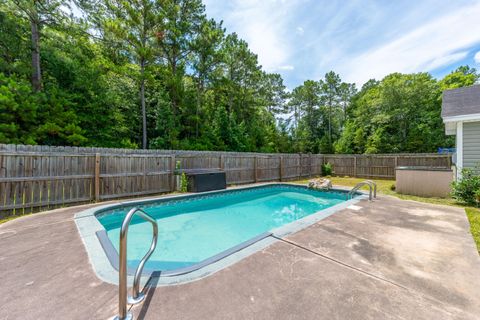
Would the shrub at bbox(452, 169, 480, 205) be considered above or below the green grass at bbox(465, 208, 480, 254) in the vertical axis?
above

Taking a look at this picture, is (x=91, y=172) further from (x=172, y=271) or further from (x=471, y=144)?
(x=471, y=144)

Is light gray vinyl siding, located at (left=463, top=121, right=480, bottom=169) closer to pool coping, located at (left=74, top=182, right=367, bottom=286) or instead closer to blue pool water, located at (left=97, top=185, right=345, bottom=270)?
blue pool water, located at (left=97, top=185, right=345, bottom=270)

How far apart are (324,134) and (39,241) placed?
28.9 metres

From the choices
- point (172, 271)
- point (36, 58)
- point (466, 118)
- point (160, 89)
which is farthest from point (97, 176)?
point (466, 118)

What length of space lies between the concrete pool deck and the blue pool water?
1.25 m

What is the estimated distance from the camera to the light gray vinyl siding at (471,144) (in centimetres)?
571

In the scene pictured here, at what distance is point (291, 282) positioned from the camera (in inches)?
77.5

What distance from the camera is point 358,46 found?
31.8 ft

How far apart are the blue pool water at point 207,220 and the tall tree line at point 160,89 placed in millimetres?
5972

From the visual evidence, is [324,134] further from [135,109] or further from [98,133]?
[98,133]

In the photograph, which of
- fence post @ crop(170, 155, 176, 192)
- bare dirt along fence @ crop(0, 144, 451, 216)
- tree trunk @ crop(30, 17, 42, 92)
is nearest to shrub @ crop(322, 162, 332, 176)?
bare dirt along fence @ crop(0, 144, 451, 216)

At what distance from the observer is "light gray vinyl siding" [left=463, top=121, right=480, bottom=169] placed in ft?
18.7

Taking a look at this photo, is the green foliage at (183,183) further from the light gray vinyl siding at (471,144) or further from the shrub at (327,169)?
the shrub at (327,169)

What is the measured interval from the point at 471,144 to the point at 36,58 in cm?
1694
